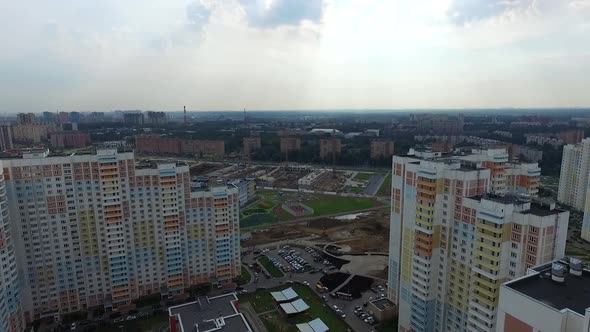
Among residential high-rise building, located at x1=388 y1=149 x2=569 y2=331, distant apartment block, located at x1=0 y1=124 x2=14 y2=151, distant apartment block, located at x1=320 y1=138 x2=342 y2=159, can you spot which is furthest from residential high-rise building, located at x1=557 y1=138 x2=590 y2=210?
distant apartment block, located at x1=0 y1=124 x2=14 y2=151

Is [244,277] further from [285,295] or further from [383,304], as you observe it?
[383,304]

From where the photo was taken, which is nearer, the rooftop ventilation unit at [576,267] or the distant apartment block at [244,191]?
the rooftop ventilation unit at [576,267]

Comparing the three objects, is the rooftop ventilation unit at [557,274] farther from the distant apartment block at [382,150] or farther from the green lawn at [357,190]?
the distant apartment block at [382,150]

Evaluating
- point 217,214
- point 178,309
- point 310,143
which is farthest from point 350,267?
point 310,143

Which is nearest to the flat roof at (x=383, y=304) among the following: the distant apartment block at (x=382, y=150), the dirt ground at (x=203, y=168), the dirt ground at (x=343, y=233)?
the dirt ground at (x=343, y=233)

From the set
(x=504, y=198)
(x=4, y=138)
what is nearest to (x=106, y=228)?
(x=504, y=198)

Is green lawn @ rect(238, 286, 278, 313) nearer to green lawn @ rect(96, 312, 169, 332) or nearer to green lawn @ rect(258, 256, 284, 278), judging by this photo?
green lawn @ rect(258, 256, 284, 278)
